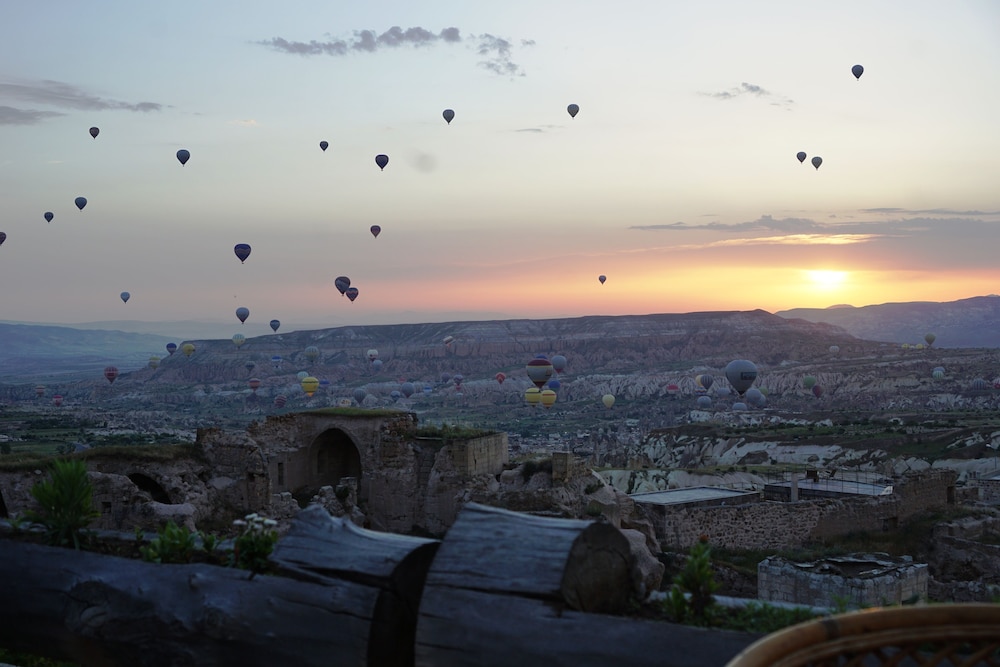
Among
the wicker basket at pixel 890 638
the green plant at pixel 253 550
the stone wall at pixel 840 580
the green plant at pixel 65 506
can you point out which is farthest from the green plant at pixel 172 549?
the stone wall at pixel 840 580

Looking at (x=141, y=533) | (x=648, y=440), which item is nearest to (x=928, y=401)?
(x=648, y=440)

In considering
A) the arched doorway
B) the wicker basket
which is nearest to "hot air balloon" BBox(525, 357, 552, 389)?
the arched doorway

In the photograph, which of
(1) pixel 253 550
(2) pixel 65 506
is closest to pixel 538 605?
(1) pixel 253 550

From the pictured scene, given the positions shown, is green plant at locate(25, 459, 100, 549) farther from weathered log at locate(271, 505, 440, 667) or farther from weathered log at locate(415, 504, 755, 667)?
weathered log at locate(415, 504, 755, 667)

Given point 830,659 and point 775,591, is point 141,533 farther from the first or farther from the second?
point 775,591

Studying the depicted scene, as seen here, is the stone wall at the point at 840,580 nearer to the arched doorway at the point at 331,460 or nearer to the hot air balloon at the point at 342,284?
the arched doorway at the point at 331,460

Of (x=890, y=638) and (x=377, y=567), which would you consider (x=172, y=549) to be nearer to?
(x=377, y=567)
